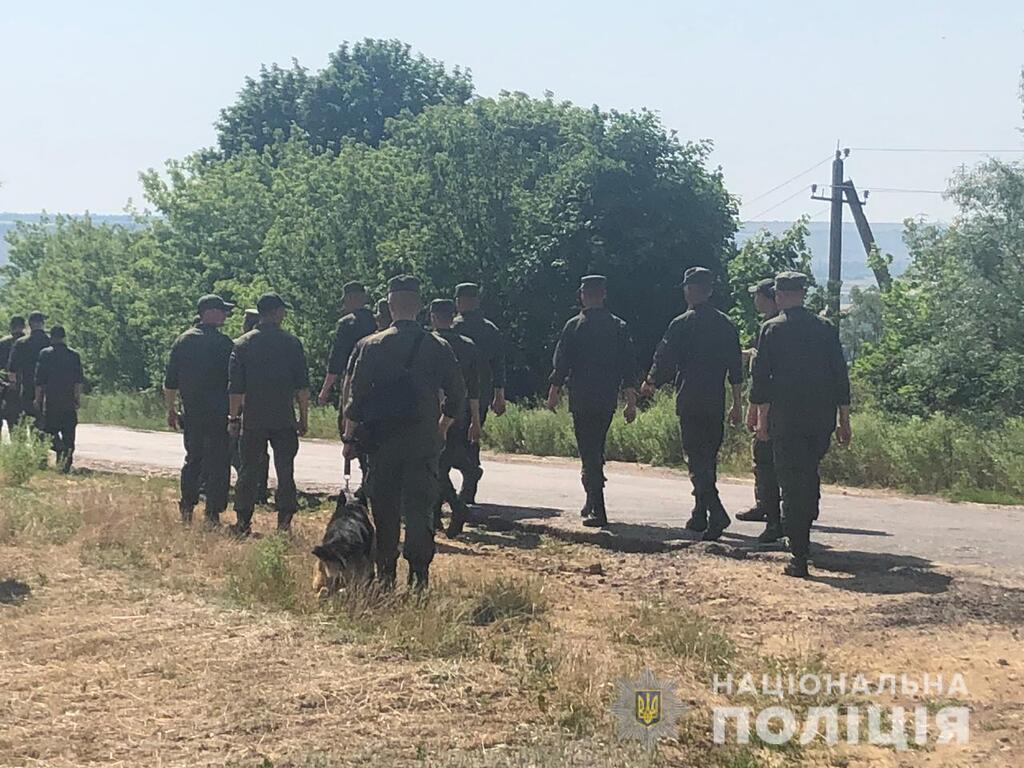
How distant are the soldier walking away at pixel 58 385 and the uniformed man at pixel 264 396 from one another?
5.99m

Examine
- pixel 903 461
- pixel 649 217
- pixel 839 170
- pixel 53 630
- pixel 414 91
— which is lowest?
pixel 53 630

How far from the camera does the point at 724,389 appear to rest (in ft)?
34.3

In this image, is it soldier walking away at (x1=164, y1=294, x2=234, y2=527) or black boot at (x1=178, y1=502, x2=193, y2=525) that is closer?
soldier walking away at (x1=164, y1=294, x2=234, y2=527)

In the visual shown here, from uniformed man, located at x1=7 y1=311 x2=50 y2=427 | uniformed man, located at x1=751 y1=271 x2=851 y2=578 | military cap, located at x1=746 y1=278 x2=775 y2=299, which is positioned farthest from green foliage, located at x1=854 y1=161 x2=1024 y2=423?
uniformed man, located at x1=7 y1=311 x2=50 y2=427

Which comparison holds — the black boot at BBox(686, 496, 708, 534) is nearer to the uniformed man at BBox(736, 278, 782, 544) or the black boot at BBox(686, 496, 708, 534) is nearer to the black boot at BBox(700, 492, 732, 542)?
the black boot at BBox(700, 492, 732, 542)

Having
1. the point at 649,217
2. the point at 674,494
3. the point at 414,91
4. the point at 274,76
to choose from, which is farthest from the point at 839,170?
the point at 674,494

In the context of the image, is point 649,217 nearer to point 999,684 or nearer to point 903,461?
point 903,461

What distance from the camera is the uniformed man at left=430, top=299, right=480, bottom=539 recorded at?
10898mm

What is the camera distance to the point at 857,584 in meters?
8.63

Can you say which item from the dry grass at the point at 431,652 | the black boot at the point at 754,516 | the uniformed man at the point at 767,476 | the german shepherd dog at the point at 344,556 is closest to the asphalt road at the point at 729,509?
the black boot at the point at 754,516

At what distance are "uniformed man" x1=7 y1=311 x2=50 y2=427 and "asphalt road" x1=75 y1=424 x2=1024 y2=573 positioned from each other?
1526mm

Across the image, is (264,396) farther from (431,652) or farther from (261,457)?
(431,652)

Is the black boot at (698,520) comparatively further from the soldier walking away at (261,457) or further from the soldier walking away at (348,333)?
the soldier walking away at (261,457)

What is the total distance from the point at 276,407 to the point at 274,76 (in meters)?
46.7
